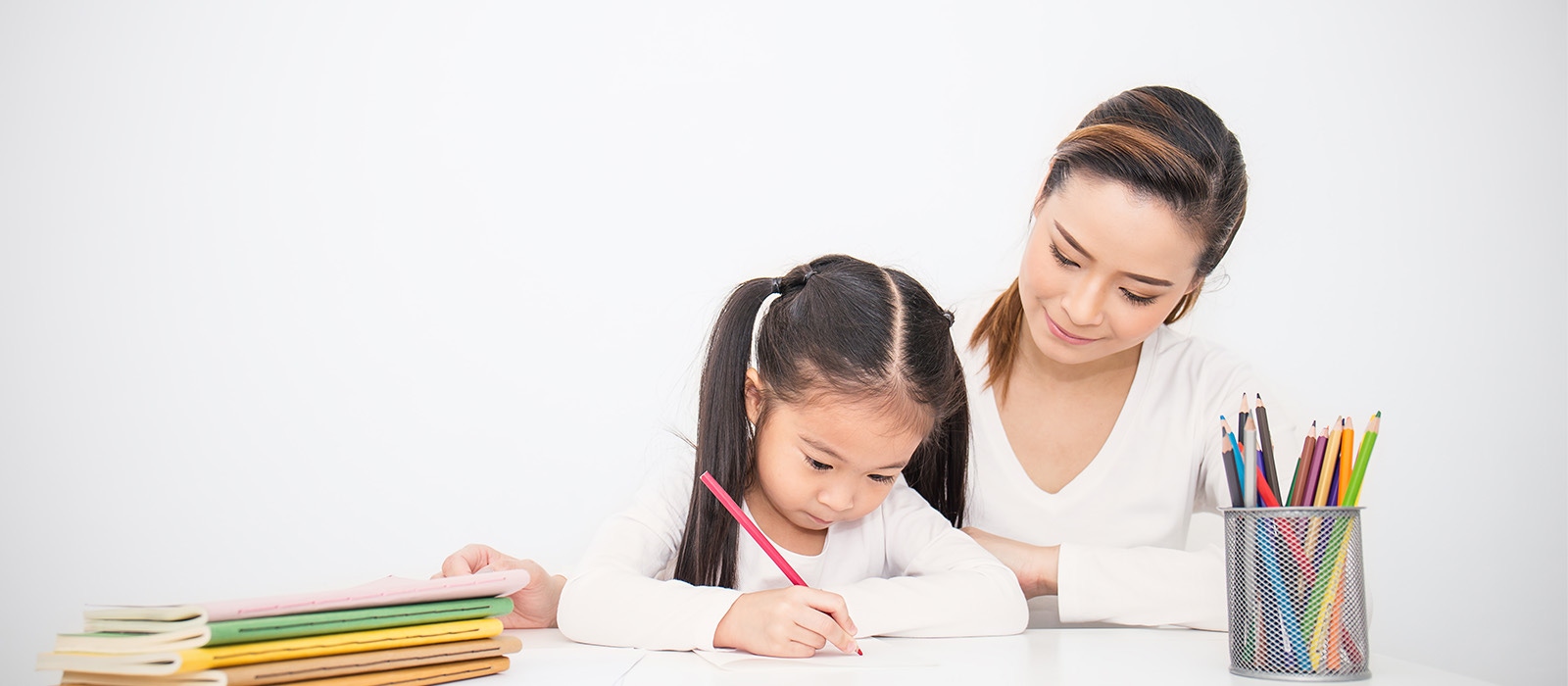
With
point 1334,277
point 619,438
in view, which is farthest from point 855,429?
point 1334,277

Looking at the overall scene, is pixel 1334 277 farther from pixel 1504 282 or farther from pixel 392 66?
pixel 392 66

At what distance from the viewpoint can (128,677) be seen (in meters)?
0.69

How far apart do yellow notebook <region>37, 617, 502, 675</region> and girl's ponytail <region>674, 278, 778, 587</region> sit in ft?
1.43

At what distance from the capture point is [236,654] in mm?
687

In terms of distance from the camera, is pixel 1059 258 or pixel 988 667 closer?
pixel 988 667

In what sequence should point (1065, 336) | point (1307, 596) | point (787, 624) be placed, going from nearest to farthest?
point (1307, 596) → point (787, 624) → point (1065, 336)

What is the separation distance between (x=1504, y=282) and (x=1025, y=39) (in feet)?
3.18

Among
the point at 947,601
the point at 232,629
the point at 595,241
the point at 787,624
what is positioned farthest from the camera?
the point at 595,241

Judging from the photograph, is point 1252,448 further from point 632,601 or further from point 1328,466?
point 632,601

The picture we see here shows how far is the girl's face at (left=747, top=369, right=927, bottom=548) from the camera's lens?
1142 mm

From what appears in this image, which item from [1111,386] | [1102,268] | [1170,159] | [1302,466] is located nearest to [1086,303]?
[1102,268]

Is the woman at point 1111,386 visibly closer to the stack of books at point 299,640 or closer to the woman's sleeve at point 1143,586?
the woman's sleeve at point 1143,586

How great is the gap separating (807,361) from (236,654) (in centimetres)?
63

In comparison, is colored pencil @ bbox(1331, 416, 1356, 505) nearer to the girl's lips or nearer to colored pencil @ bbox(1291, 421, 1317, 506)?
colored pencil @ bbox(1291, 421, 1317, 506)
